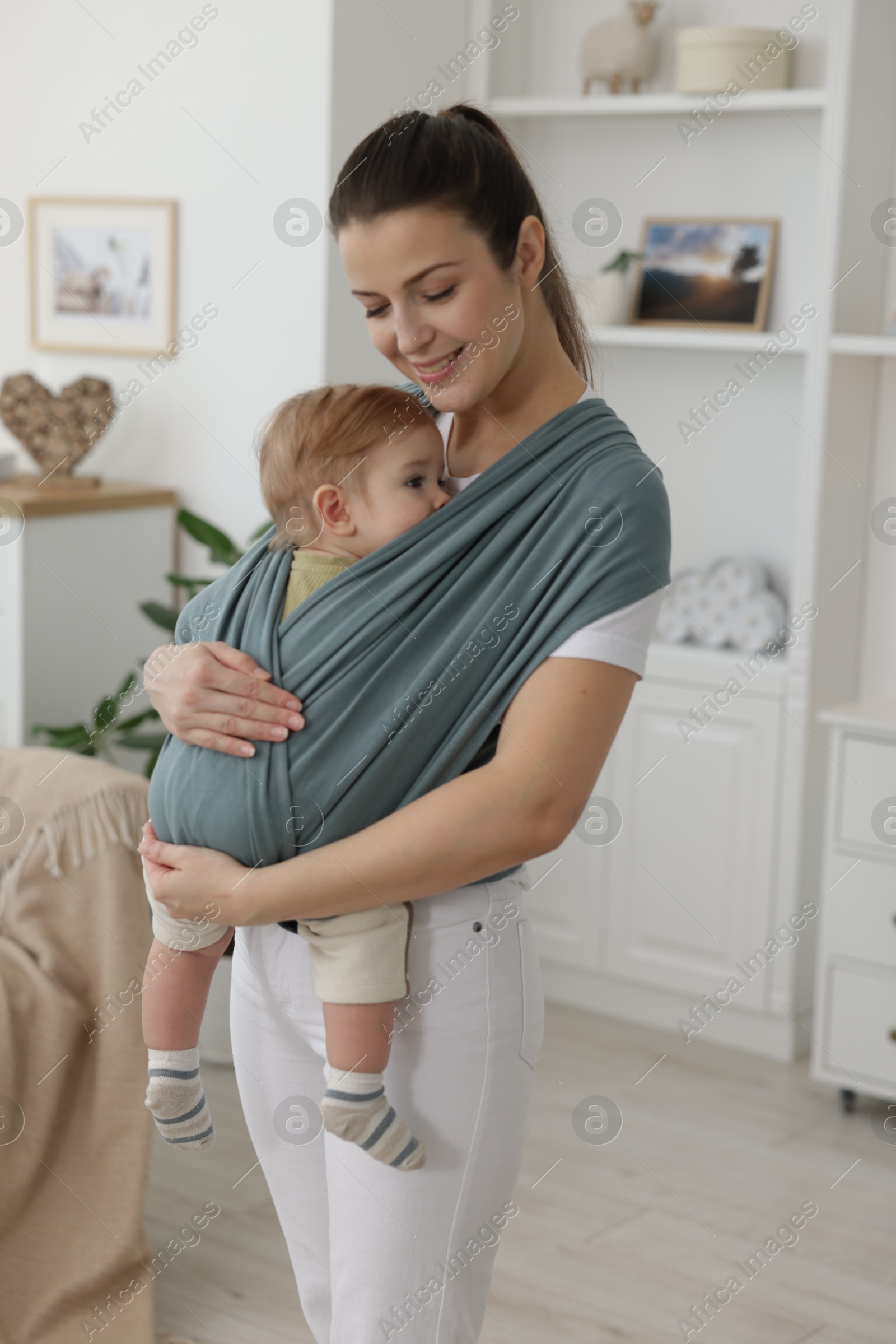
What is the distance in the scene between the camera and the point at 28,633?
9.75 feet

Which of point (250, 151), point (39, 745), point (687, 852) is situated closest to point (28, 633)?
point (39, 745)

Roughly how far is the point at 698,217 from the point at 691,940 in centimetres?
161

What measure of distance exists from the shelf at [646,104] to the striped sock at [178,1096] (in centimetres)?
200

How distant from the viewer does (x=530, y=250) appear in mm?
1159

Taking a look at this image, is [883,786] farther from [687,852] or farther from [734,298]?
[734,298]

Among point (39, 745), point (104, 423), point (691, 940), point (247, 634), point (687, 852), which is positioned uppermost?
point (104, 423)

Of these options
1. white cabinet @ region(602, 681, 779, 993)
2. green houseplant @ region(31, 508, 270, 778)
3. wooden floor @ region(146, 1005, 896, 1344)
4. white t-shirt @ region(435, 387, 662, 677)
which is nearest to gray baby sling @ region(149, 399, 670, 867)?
white t-shirt @ region(435, 387, 662, 677)

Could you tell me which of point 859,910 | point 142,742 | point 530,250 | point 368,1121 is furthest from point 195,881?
point 859,910

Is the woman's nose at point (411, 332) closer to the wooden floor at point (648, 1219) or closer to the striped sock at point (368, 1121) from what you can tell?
the striped sock at point (368, 1121)

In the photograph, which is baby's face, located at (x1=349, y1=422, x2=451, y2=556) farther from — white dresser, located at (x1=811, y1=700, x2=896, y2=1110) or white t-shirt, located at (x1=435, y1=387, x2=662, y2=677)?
white dresser, located at (x1=811, y1=700, x2=896, y2=1110)

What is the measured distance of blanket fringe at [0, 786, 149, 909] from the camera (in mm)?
2082

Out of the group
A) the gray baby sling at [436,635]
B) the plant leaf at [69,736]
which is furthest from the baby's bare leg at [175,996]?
the plant leaf at [69,736]

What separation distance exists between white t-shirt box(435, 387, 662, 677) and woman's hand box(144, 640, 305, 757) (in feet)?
0.75

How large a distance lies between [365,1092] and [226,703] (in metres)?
0.33
